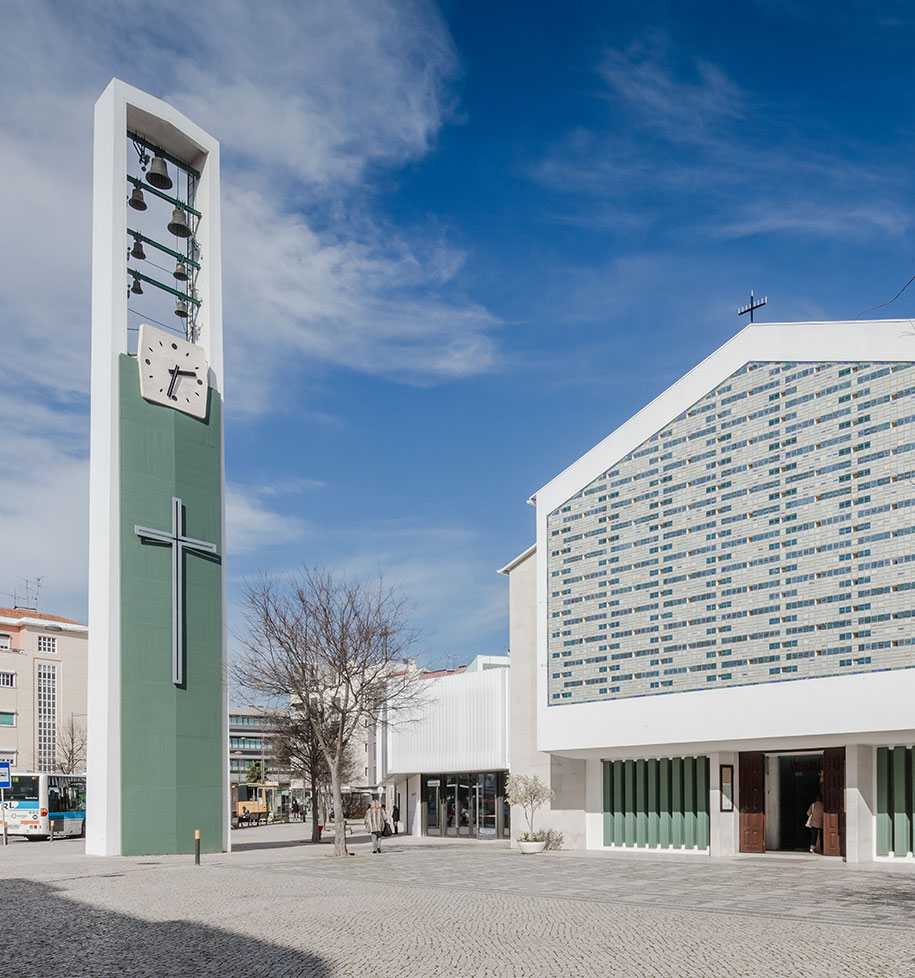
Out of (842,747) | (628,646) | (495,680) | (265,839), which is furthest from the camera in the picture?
(265,839)

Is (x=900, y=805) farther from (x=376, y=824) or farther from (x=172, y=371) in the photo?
(x=172, y=371)

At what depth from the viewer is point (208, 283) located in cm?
3619

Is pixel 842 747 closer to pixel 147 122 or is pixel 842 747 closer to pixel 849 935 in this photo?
pixel 849 935

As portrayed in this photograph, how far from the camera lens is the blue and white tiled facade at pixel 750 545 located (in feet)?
78.7

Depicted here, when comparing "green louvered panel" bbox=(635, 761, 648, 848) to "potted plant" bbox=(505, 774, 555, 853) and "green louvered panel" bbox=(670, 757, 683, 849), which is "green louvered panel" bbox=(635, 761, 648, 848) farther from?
"potted plant" bbox=(505, 774, 555, 853)

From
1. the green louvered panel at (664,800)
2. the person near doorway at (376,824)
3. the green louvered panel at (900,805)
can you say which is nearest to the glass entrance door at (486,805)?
the person near doorway at (376,824)

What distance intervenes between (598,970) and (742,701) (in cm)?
1614

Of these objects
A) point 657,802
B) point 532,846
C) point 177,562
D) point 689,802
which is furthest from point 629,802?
point 177,562

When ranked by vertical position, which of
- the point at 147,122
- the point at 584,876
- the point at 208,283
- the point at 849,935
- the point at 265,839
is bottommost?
the point at 265,839

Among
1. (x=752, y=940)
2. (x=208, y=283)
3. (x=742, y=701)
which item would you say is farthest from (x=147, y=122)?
(x=752, y=940)

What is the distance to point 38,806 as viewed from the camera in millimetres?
47219

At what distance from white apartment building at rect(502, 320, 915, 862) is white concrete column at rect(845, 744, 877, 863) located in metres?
0.05

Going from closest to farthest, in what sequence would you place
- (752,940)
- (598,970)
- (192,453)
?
1. (598,970)
2. (752,940)
3. (192,453)

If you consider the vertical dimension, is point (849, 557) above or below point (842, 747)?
above
